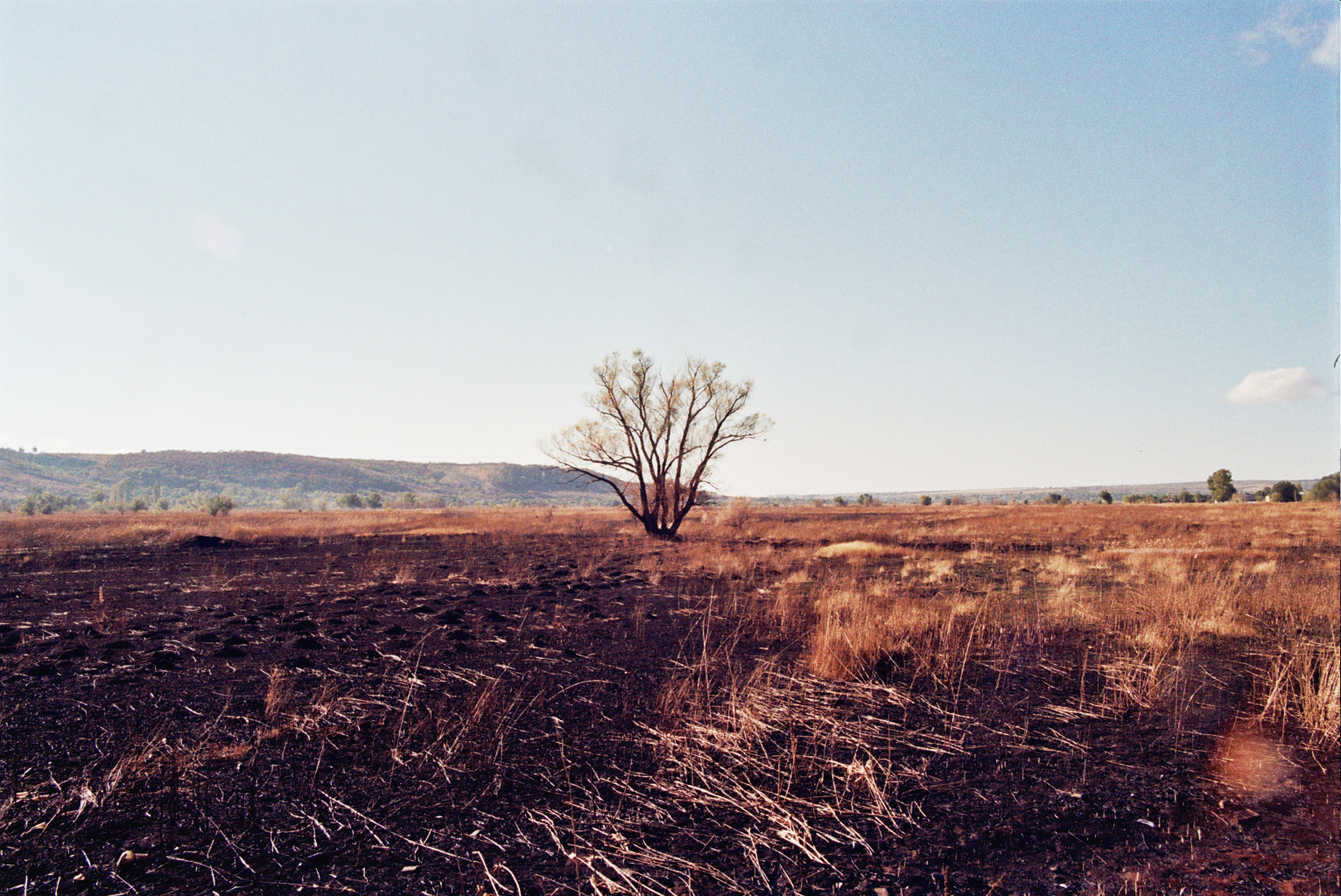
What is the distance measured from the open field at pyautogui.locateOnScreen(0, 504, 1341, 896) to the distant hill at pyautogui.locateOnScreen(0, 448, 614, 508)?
82315 mm

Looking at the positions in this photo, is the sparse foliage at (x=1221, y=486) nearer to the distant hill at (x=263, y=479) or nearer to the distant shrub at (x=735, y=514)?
the distant shrub at (x=735, y=514)

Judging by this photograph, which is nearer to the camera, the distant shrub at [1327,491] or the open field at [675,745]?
the open field at [675,745]

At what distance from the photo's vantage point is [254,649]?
7527 mm

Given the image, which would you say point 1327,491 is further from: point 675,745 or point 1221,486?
point 675,745

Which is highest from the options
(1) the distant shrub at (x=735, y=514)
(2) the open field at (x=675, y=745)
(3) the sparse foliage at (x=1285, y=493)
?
(3) the sparse foliage at (x=1285, y=493)

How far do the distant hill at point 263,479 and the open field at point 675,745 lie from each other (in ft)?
270

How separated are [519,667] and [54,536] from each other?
91.8 feet

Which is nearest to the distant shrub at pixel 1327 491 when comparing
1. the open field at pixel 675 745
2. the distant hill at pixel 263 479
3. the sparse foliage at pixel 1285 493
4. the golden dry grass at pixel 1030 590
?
the sparse foliage at pixel 1285 493

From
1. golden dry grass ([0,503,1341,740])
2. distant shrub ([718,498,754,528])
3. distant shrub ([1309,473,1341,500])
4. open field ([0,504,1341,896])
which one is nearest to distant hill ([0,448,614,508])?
distant shrub ([718,498,754,528])

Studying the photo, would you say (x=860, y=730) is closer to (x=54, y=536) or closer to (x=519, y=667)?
(x=519, y=667)

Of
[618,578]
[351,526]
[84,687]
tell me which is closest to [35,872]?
[84,687]

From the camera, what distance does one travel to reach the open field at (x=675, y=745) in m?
3.16

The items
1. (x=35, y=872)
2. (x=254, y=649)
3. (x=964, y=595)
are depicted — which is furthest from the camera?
(x=964, y=595)

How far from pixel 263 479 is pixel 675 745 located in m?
141
